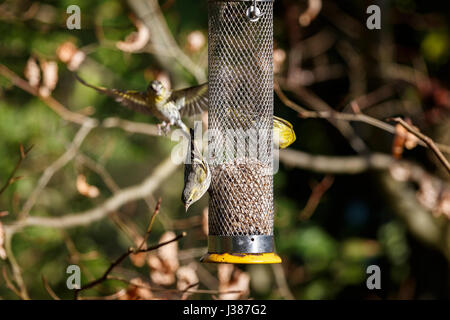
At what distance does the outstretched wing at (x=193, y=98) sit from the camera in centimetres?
325

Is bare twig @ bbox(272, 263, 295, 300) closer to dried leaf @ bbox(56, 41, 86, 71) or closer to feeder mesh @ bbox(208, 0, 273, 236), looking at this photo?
dried leaf @ bbox(56, 41, 86, 71)

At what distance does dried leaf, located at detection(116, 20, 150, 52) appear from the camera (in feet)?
15.8

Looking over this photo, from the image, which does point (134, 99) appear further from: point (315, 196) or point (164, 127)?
point (315, 196)

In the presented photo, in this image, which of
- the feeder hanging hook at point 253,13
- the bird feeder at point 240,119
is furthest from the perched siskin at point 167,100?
the feeder hanging hook at point 253,13

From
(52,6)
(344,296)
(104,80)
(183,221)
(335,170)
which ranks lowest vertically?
(344,296)

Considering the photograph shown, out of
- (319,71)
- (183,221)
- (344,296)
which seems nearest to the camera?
(183,221)

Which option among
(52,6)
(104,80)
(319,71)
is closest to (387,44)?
(319,71)

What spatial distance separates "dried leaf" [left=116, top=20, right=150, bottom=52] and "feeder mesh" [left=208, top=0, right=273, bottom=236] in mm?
1730

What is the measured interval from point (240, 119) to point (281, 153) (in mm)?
1759

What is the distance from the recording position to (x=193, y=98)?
330 cm

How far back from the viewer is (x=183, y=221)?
5.12 meters

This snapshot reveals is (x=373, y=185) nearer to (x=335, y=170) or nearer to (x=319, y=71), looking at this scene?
(x=335, y=170)

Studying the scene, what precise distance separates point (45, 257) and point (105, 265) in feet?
1.75

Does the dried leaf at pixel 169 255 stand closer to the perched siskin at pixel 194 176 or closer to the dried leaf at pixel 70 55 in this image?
the dried leaf at pixel 70 55
